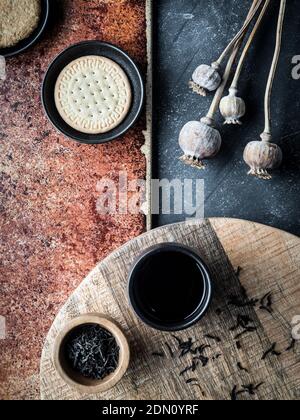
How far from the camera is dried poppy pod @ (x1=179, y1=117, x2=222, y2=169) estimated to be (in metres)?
1.55

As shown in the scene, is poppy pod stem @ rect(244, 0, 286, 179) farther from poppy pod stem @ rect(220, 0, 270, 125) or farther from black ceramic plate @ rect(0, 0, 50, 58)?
black ceramic plate @ rect(0, 0, 50, 58)

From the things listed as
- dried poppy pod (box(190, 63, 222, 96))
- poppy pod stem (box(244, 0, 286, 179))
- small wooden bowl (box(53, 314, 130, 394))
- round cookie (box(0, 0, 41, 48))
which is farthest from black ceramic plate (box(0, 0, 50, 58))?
small wooden bowl (box(53, 314, 130, 394))

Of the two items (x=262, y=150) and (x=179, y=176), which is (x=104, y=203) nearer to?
(x=179, y=176)

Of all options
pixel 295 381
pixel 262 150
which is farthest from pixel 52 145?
pixel 295 381

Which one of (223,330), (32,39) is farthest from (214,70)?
(223,330)

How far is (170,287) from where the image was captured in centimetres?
148

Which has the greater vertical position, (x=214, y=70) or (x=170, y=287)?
(x=214, y=70)

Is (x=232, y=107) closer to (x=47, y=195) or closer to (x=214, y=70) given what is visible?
(x=214, y=70)

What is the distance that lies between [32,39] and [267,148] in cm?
71

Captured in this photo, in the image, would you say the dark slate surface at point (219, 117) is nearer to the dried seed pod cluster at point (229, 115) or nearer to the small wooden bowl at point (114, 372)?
the dried seed pod cluster at point (229, 115)

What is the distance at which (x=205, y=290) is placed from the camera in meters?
1.42

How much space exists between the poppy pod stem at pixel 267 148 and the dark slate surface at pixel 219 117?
56 mm

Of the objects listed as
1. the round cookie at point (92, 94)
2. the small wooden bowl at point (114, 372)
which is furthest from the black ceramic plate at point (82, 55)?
the small wooden bowl at point (114, 372)

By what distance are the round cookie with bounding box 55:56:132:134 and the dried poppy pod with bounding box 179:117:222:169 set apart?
0.19 m
